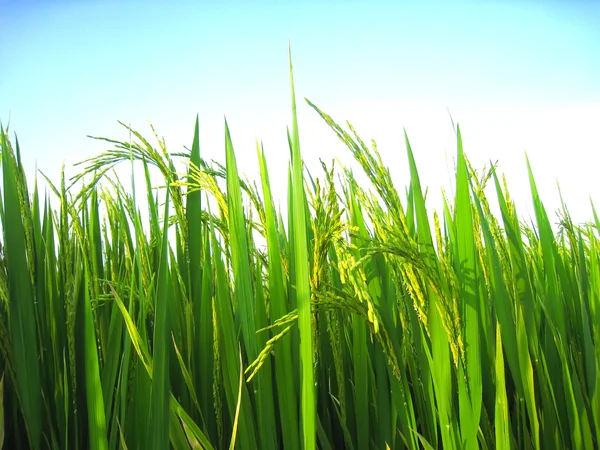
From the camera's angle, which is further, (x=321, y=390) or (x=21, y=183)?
(x=321, y=390)

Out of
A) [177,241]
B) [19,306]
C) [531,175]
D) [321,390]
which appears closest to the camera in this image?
[19,306]

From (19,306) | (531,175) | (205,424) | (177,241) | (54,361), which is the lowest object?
(205,424)

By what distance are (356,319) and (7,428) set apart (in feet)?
2.56

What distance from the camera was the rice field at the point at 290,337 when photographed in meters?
0.80

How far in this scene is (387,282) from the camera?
42.9 inches

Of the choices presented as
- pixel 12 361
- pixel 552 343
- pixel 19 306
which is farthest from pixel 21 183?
pixel 552 343

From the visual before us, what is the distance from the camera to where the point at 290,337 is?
964mm

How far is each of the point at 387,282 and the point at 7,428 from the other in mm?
873

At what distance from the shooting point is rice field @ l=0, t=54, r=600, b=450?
2.62ft

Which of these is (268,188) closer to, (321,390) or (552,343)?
(321,390)

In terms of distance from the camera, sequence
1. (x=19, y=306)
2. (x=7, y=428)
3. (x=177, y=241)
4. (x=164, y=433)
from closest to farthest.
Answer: (x=164, y=433)
(x=19, y=306)
(x=7, y=428)
(x=177, y=241)

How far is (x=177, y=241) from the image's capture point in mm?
1369

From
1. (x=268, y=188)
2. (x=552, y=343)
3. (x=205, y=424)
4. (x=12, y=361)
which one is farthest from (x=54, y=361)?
(x=552, y=343)

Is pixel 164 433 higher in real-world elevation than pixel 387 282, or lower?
lower
